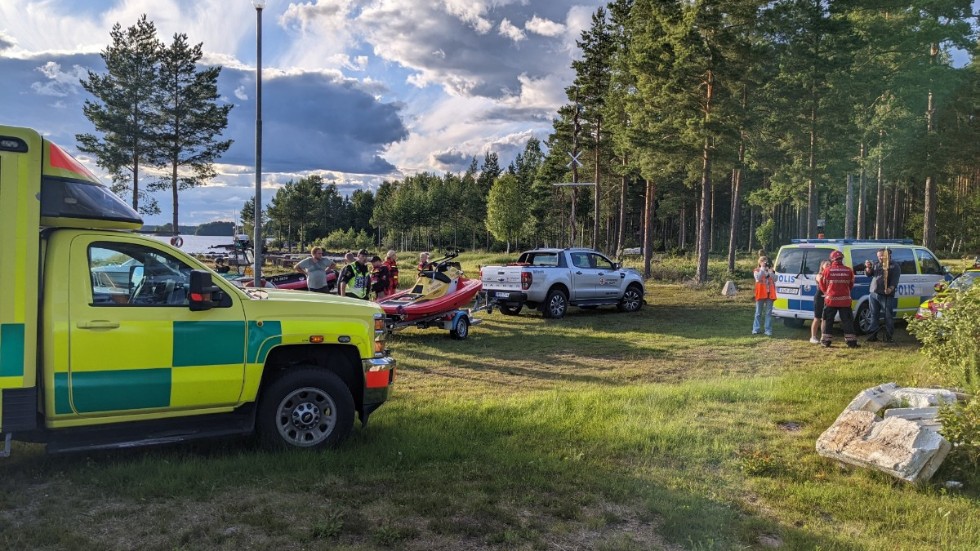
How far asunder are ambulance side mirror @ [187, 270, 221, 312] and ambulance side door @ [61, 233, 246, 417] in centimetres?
8

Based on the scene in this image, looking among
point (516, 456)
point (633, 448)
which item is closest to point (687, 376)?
point (633, 448)

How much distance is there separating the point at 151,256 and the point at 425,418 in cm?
305

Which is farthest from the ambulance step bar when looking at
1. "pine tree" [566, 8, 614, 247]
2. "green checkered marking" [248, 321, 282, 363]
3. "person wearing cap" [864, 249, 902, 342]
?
"pine tree" [566, 8, 614, 247]

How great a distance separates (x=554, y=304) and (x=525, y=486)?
1157 cm

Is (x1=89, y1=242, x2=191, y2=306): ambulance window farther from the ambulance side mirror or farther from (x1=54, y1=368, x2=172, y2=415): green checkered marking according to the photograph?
(x1=54, y1=368, x2=172, y2=415): green checkered marking

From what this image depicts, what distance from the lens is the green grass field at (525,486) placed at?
12.5 ft

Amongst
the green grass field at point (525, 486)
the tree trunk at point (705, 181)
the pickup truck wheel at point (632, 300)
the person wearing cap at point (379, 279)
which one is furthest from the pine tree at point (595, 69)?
the green grass field at point (525, 486)

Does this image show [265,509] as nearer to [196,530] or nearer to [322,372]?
[196,530]

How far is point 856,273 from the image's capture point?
12398 millimetres

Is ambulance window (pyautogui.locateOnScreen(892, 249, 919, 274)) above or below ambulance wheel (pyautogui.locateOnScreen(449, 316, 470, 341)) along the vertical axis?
above

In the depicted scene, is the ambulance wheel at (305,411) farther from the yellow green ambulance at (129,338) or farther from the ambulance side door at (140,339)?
the ambulance side door at (140,339)

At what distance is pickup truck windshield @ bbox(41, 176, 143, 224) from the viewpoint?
4.43 m

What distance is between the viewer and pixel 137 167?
116 feet

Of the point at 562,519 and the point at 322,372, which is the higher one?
the point at 322,372
